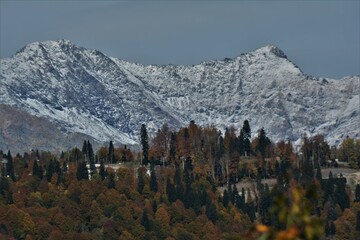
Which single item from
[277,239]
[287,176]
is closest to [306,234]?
[277,239]

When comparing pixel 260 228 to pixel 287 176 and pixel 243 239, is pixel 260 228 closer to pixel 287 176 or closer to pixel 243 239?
pixel 243 239

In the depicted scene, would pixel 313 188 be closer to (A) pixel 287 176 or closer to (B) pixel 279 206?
(B) pixel 279 206

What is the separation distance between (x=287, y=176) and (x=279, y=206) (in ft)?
4.69

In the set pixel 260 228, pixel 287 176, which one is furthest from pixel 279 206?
pixel 287 176

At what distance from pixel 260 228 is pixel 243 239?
2.09 feet

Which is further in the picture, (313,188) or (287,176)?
(287,176)

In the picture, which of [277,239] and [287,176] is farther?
[287,176]

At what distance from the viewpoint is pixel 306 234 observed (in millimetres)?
12344

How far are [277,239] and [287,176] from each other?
1.58 metres

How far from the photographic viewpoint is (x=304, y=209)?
41.3 feet

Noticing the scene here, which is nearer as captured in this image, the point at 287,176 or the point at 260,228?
the point at 260,228

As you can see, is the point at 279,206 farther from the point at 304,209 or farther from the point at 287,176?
the point at 287,176

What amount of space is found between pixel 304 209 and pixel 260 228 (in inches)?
23.2

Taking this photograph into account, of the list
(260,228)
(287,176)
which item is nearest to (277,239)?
(260,228)
